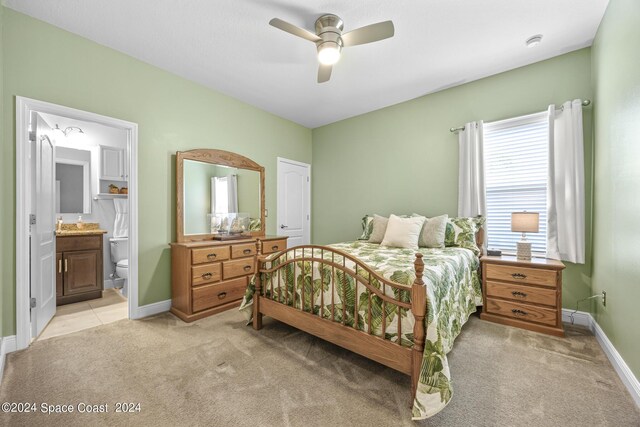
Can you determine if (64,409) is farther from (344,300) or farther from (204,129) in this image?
(204,129)

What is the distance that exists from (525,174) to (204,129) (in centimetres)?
390

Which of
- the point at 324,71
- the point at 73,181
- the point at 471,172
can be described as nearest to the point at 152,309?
the point at 73,181

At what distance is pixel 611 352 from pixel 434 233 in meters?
1.59

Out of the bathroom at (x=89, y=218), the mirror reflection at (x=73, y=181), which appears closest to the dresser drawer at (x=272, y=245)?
the bathroom at (x=89, y=218)

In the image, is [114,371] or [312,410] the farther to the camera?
[114,371]

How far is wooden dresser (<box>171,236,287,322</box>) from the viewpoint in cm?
280

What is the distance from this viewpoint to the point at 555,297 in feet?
7.90

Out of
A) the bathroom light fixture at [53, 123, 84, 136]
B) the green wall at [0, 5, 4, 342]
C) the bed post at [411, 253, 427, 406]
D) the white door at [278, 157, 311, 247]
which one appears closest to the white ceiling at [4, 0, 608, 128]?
the green wall at [0, 5, 4, 342]

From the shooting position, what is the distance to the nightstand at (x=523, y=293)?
2.42 meters

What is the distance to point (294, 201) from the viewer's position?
474 centimetres

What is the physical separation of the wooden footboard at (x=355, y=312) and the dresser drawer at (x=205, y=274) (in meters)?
0.70

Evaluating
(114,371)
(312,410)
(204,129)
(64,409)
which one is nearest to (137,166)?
(204,129)

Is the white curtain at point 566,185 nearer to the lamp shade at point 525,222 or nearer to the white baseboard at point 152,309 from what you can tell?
the lamp shade at point 525,222

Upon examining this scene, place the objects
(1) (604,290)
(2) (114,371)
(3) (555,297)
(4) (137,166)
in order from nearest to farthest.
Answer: (2) (114,371) < (1) (604,290) < (3) (555,297) < (4) (137,166)
